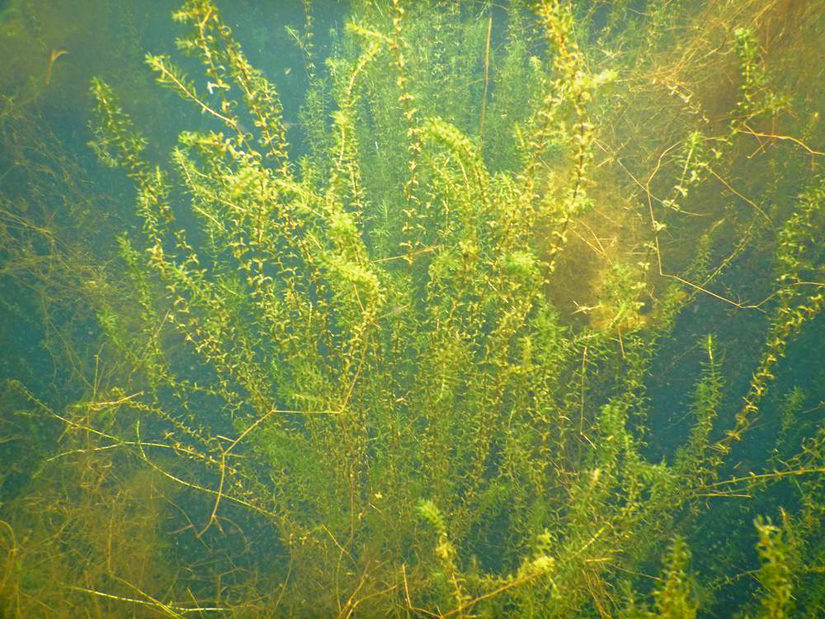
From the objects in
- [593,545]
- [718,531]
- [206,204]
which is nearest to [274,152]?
[206,204]

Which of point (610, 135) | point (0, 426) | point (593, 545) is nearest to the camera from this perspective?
point (593, 545)

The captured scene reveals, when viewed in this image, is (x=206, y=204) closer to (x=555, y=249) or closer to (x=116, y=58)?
(x=555, y=249)

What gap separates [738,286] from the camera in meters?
3.74

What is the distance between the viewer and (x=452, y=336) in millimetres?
2479

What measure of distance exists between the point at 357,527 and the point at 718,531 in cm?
235

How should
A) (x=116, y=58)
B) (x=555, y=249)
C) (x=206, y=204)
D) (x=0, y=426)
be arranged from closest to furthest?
(x=555, y=249)
(x=206, y=204)
(x=0, y=426)
(x=116, y=58)

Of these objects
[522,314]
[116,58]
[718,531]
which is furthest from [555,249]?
[116,58]

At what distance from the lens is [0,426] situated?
4.24 metres

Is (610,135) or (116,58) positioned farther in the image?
(116,58)

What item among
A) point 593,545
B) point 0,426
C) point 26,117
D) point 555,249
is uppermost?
point 555,249

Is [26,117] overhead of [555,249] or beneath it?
beneath

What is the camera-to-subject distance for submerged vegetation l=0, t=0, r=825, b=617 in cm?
208

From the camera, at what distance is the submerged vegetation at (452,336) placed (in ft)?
6.84

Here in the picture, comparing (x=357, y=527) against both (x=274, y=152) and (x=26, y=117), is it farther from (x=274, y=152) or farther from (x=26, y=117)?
(x=26, y=117)
